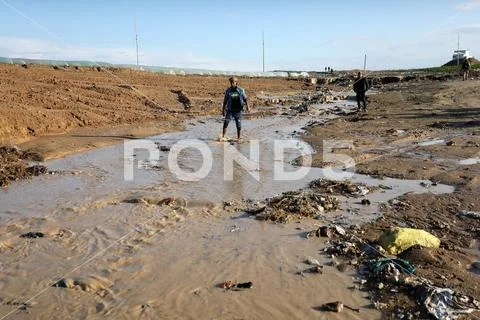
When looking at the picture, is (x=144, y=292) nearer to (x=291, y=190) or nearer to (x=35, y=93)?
(x=291, y=190)

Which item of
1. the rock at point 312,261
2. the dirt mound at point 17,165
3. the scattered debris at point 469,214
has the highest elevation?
the dirt mound at point 17,165

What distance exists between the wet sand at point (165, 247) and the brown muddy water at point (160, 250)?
14mm

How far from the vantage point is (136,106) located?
64.3 feet

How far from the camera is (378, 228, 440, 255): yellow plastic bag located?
5.75 metres

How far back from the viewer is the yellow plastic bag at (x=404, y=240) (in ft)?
18.9

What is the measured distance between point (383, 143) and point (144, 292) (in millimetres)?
9362

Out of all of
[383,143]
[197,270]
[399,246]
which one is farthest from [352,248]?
[383,143]

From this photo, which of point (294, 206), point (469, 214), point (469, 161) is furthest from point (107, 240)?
point (469, 161)

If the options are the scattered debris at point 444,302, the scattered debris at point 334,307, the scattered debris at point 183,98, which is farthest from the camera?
the scattered debris at point 183,98

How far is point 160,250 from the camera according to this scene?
5.82 meters

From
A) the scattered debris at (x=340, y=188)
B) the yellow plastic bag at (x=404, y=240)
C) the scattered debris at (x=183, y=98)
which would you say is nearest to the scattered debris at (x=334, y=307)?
the yellow plastic bag at (x=404, y=240)

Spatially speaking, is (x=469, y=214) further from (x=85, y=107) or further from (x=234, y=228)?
(x=85, y=107)

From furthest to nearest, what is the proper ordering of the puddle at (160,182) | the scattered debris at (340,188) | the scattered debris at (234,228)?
the scattered debris at (340,188) → the puddle at (160,182) → the scattered debris at (234,228)

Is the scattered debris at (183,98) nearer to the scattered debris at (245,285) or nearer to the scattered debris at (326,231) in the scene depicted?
the scattered debris at (326,231)
